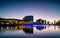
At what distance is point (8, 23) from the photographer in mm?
25297

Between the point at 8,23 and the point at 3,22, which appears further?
the point at 8,23

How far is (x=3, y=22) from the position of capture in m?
23.6

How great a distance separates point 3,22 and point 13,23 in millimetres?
2074

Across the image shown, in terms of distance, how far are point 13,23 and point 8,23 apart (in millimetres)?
1153

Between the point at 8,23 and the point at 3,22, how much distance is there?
1.84m

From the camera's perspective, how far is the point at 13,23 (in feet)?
81.4
